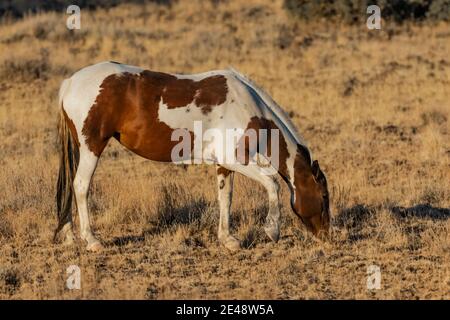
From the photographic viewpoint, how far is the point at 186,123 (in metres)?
A: 7.72

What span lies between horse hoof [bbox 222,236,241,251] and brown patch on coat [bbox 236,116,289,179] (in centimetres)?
77

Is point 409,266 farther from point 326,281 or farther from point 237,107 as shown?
point 237,107

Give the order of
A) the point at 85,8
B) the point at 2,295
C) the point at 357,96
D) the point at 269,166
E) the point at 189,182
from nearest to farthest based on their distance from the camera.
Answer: the point at 2,295 < the point at 269,166 < the point at 189,182 < the point at 357,96 < the point at 85,8

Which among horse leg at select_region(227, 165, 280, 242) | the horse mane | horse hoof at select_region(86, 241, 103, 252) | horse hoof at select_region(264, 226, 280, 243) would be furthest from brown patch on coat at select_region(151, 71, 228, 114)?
horse hoof at select_region(86, 241, 103, 252)

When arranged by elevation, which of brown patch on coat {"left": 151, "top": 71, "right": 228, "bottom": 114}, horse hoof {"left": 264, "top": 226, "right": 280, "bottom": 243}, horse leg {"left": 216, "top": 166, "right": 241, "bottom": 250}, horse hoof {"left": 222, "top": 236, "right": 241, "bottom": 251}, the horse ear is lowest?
horse hoof {"left": 222, "top": 236, "right": 241, "bottom": 251}

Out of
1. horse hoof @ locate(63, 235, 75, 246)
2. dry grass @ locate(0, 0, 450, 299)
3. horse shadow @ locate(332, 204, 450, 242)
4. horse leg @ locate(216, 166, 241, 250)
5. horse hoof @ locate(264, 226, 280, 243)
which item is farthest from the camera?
horse shadow @ locate(332, 204, 450, 242)

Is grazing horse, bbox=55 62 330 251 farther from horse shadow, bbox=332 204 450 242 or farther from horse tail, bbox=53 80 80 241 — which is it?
horse shadow, bbox=332 204 450 242

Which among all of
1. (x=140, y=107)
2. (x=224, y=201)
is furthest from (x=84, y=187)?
(x=224, y=201)

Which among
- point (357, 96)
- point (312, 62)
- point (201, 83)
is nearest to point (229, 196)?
point (201, 83)

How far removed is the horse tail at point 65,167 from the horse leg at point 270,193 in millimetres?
1637

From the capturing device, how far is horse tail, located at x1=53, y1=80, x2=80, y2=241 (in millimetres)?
7945

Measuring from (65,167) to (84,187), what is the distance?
0.33 m

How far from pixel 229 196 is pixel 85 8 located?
21.6m

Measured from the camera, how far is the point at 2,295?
658cm
